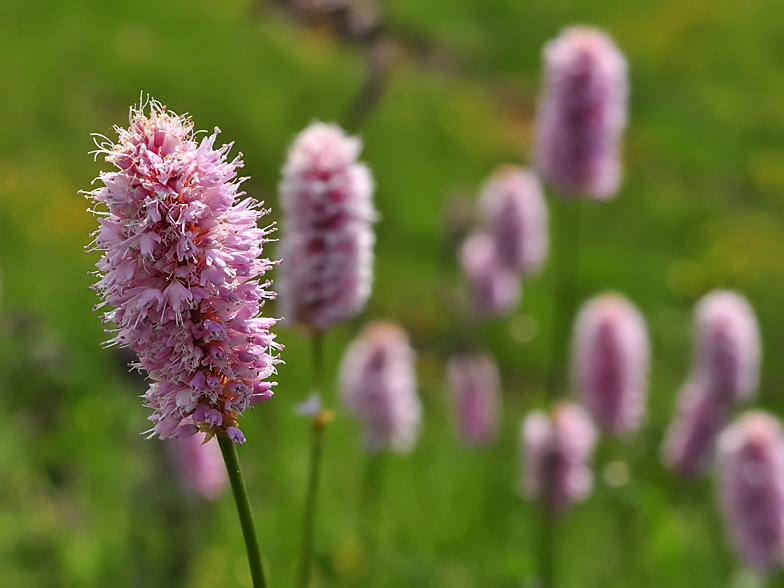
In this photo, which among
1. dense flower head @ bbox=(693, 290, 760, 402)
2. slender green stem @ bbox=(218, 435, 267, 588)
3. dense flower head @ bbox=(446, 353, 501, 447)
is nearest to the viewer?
slender green stem @ bbox=(218, 435, 267, 588)

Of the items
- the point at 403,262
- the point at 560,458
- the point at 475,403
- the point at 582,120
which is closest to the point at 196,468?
the point at 560,458

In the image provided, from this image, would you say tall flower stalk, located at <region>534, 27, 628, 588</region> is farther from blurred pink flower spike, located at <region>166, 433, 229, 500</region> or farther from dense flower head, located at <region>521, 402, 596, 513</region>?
blurred pink flower spike, located at <region>166, 433, 229, 500</region>

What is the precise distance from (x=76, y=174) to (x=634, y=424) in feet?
46.0

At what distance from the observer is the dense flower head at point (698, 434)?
6977 millimetres

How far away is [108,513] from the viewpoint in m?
7.56

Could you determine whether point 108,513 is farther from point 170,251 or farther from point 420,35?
point 420,35

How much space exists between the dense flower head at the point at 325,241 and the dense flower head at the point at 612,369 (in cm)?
362

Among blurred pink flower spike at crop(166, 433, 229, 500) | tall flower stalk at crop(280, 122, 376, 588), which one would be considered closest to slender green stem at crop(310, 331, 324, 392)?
tall flower stalk at crop(280, 122, 376, 588)

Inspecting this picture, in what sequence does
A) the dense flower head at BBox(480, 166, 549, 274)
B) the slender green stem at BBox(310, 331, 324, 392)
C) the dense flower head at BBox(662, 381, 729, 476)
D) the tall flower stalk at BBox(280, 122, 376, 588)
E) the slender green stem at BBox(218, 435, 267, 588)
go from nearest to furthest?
the slender green stem at BBox(218, 435, 267, 588)
the slender green stem at BBox(310, 331, 324, 392)
the tall flower stalk at BBox(280, 122, 376, 588)
the dense flower head at BBox(662, 381, 729, 476)
the dense flower head at BBox(480, 166, 549, 274)

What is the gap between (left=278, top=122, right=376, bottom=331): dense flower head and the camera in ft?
12.3

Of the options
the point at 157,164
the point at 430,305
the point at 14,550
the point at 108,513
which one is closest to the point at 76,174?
the point at 430,305

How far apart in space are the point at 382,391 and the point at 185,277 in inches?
189

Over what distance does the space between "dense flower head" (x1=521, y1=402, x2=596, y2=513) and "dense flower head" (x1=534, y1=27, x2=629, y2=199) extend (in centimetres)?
168

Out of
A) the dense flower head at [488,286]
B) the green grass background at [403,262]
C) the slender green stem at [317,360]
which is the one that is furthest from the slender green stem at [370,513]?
the slender green stem at [317,360]
